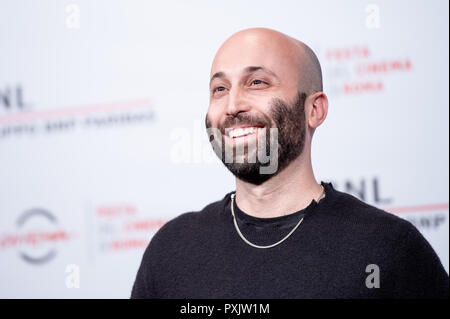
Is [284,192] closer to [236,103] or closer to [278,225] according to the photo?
[278,225]

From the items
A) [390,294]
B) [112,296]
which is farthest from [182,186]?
[390,294]

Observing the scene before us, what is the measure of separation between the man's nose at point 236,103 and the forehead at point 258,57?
0.15ft

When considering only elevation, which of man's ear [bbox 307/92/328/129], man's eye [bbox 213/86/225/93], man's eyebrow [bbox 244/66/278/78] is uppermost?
man's eyebrow [bbox 244/66/278/78]

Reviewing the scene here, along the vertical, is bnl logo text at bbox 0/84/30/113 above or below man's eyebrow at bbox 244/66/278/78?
above

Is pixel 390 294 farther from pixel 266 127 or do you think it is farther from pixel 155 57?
pixel 155 57

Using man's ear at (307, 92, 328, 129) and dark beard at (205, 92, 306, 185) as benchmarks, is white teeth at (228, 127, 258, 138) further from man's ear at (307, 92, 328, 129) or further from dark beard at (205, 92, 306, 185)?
man's ear at (307, 92, 328, 129)

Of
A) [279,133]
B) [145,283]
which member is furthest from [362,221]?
[145,283]

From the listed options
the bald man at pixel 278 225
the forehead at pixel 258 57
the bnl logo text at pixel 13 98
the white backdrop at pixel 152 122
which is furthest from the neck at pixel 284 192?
the bnl logo text at pixel 13 98

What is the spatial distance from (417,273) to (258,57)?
0.64 metres

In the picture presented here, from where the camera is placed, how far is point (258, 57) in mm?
1373

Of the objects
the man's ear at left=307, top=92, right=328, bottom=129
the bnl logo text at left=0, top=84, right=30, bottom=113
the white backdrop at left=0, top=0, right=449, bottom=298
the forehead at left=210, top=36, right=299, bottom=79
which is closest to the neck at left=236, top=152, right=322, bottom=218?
the man's ear at left=307, top=92, right=328, bottom=129

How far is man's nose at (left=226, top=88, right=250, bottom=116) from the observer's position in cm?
134

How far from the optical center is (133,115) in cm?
227

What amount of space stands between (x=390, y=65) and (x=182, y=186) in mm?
968
